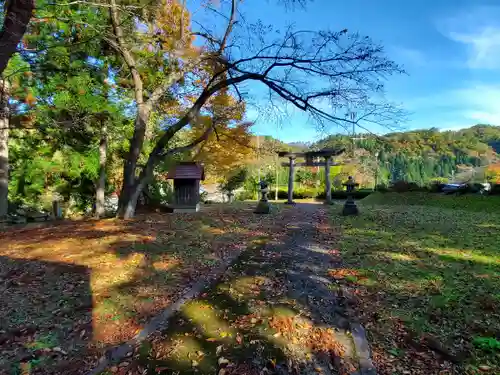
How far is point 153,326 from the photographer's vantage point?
2.88 metres

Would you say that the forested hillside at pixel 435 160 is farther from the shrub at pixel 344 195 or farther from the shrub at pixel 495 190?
the shrub at pixel 495 190

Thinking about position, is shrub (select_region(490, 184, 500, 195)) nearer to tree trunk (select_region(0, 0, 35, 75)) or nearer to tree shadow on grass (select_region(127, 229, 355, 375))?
tree shadow on grass (select_region(127, 229, 355, 375))

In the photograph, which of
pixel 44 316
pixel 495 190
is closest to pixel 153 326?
pixel 44 316

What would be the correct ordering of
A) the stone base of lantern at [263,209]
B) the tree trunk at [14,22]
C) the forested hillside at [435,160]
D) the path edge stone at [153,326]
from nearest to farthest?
the path edge stone at [153,326] < the tree trunk at [14,22] < the stone base of lantern at [263,209] < the forested hillside at [435,160]

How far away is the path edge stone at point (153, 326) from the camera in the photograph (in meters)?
2.38

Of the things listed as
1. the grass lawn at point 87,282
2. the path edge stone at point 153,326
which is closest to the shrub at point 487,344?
the path edge stone at point 153,326

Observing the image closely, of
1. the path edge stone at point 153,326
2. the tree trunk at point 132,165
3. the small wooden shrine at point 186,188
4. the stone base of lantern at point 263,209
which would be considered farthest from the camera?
the small wooden shrine at point 186,188

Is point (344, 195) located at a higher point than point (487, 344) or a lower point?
higher

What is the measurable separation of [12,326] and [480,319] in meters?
4.48

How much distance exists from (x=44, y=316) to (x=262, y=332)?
2209mm

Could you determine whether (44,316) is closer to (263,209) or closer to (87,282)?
(87,282)

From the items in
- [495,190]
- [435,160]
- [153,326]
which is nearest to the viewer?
[153,326]

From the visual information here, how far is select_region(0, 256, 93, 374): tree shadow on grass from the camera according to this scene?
7.93 ft

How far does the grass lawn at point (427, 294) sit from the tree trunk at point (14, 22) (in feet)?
14.1
